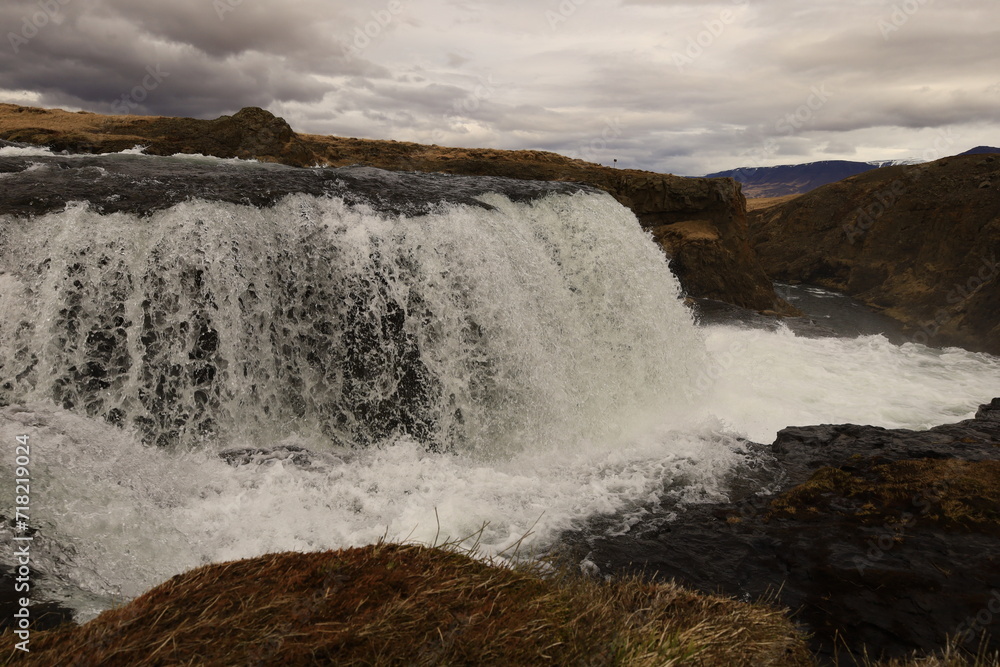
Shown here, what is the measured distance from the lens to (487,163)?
2220 cm

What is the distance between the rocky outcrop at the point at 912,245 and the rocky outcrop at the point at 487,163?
4767mm

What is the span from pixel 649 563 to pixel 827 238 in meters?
26.5

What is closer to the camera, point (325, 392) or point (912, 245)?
point (325, 392)

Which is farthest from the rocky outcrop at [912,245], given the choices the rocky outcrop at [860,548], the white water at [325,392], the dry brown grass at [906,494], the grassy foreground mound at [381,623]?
the grassy foreground mound at [381,623]

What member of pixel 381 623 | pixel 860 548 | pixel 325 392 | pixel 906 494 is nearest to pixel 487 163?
pixel 325 392

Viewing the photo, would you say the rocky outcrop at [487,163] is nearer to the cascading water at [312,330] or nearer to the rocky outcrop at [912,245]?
the rocky outcrop at [912,245]

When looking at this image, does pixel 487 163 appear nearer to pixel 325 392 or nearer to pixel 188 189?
pixel 188 189

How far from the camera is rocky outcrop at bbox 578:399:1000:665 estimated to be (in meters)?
4.56

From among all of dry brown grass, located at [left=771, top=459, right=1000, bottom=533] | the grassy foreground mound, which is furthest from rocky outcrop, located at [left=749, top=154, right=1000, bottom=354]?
the grassy foreground mound

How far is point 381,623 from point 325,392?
5.76 m

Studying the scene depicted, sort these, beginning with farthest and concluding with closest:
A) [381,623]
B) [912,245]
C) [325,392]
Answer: [912,245]
[325,392]
[381,623]

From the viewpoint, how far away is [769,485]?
7.40 meters

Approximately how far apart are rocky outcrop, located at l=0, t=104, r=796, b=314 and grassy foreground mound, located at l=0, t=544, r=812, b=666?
16887 millimetres

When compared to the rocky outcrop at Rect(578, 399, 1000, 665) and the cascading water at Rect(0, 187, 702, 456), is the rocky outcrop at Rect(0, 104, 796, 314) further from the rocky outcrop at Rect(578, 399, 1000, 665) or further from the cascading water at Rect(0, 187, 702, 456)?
the rocky outcrop at Rect(578, 399, 1000, 665)
